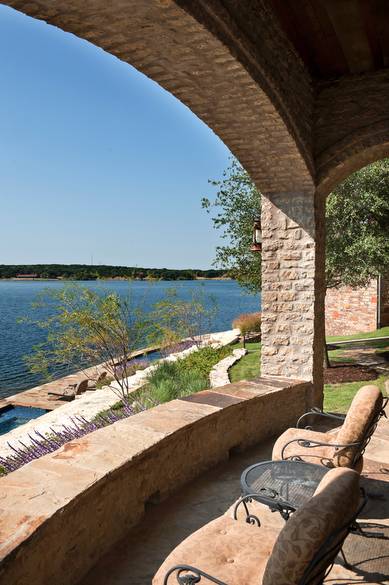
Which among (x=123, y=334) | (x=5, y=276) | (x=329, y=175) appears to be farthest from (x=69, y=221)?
(x=329, y=175)

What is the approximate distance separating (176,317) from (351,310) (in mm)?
6535

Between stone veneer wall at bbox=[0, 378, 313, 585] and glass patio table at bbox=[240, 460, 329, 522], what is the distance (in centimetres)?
71

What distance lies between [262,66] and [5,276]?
48.5 meters

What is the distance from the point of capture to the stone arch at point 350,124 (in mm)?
4680

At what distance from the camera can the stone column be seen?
5082mm

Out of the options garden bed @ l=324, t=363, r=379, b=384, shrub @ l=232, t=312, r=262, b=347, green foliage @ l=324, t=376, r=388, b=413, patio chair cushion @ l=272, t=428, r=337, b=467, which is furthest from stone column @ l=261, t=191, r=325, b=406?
shrub @ l=232, t=312, r=262, b=347

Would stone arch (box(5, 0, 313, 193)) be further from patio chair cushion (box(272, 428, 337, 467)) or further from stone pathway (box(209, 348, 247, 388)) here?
stone pathway (box(209, 348, 247, 388))

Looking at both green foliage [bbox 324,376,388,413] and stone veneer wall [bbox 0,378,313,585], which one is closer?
stone veneer wall [bbox 0,378,313,585]

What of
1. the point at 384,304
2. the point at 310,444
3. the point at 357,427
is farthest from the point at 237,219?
the point at 357,427

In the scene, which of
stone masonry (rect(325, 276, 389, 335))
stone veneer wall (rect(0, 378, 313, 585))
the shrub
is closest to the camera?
stone veneer wall (rect(0, 378, 313, 585))

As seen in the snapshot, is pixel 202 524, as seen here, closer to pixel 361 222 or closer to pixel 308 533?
pixel 308 533

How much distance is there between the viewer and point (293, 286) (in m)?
5.16

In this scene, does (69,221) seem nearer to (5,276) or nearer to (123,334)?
(5,276)

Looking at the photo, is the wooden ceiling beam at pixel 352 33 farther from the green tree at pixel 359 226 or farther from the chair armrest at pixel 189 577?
the green tree at pixel 359 226
